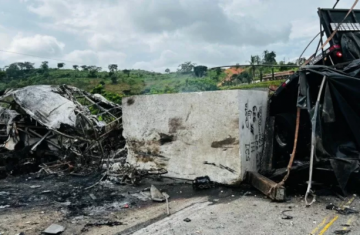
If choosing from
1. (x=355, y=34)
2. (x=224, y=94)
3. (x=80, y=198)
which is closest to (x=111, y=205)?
(x=80, y=198)

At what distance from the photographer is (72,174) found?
8672 mm

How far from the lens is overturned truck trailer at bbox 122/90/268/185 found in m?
6.70

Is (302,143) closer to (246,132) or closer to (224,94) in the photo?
(246,132)

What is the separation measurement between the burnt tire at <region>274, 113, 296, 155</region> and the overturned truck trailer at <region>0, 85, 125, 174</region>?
4.65m

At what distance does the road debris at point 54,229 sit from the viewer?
458 centimetres

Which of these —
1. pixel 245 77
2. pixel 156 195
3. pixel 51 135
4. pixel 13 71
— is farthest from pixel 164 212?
pixel 13 71

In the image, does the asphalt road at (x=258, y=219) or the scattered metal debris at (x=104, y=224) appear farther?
the scattered metal debris at (x=104, y=224)

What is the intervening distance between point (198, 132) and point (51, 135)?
5.52m

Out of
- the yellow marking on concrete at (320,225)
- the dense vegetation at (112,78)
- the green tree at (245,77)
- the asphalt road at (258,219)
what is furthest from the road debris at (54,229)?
the green tree at (245,77)

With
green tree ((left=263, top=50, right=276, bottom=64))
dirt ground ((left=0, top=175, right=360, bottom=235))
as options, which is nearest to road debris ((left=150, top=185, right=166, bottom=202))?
dirt ground ((left=0, top=175, right=360, bottom=235))

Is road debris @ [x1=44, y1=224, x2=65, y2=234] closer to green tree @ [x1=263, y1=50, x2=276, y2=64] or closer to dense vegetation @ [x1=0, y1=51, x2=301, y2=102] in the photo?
dense vegetation @ [x1=0, y1=51, x2=301, y2=102]

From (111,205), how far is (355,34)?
292 inches

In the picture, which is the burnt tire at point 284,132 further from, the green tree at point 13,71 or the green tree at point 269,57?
the green tree at point 13,71

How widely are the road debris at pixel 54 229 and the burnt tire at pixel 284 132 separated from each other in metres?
4.87
